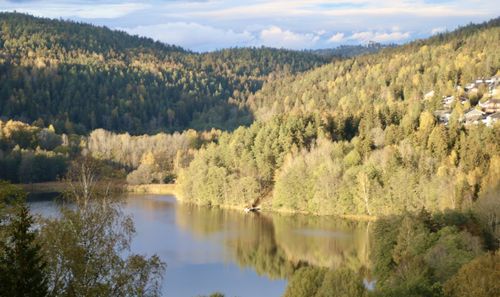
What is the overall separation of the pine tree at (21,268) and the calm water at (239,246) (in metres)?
15.2

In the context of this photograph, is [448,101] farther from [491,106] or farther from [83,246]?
[83,246]

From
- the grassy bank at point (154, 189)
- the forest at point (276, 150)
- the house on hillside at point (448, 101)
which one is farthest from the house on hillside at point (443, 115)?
the grassy bank at point (154, 189)

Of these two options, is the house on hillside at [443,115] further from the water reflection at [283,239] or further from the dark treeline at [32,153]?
the dark treeline at [32,153]

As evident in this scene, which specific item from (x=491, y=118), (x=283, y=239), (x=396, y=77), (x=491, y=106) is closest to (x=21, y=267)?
(x=283, y=239)

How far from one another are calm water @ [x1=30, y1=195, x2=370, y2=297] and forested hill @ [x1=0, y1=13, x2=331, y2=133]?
2338 inches

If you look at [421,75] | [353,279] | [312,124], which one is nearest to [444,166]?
[312,124]

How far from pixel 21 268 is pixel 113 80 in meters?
131

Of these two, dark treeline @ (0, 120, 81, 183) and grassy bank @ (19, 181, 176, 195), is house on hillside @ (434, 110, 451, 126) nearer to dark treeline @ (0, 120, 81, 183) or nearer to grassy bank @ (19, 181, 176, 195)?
grassy bank @ (19, 181, 176, 195)

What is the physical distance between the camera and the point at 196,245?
43500 millimetres

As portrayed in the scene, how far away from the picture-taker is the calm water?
34.5 metres

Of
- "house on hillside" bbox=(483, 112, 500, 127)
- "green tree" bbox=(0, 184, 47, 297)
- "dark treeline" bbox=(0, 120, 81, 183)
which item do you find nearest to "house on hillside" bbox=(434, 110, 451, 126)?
"house on hillside" bbox=(483, 112, 500, 127)

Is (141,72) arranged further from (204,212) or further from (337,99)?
(204,212)

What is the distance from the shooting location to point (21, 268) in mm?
13102

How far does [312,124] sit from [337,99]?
37630mm
